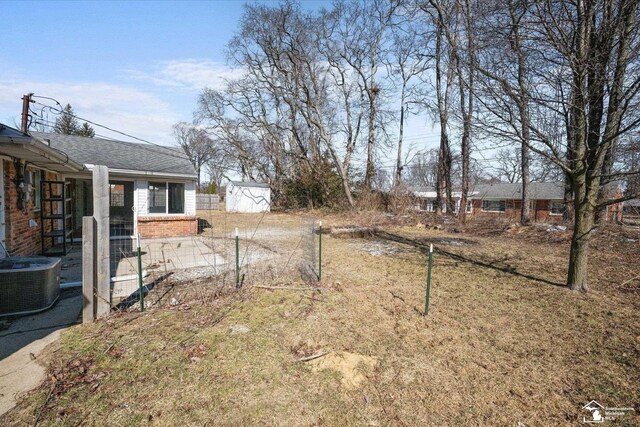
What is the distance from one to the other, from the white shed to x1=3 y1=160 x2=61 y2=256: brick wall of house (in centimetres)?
1948

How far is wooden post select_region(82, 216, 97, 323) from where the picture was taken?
3.73 m

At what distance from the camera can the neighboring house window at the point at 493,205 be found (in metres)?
32.8

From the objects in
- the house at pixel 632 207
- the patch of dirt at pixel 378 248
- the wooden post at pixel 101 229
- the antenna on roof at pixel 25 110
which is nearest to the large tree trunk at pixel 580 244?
the house at pixel 632 207

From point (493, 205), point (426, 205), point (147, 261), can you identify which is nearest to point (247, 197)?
point (426, 205)

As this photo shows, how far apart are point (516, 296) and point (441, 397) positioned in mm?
3581

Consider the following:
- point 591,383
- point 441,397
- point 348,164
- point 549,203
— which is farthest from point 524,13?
point 549,203

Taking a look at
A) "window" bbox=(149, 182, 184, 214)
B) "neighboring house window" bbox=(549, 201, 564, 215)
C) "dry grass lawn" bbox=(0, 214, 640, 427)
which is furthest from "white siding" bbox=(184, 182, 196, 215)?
"neighboring house window" bbox=(549, 201, 564, 215)

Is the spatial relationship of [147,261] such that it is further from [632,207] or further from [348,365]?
[632,207]

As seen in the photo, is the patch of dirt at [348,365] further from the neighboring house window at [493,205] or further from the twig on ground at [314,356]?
the neighboring house window at [493,205]

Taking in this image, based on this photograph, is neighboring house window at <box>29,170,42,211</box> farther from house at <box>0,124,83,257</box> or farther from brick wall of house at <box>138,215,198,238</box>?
brick wall of house at <box>138,215,198,238</box>

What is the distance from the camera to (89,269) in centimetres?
379

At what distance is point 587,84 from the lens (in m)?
5.11

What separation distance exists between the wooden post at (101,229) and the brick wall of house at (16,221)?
3.44 m

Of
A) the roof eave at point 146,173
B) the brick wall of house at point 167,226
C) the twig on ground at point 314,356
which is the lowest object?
the twig on ground at point 314,356
